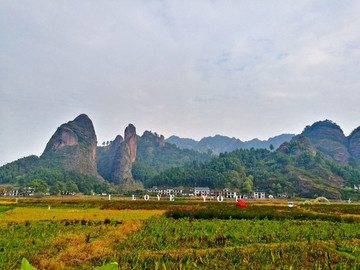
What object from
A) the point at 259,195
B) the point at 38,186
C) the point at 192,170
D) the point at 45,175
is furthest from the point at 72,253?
the point at 45,175

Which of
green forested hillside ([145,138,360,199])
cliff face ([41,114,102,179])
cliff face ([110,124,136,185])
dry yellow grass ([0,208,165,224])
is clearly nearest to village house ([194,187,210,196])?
green forested hillside ([145,138,360,199])

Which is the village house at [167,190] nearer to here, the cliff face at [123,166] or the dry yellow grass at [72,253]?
the cliff face at [123,166]

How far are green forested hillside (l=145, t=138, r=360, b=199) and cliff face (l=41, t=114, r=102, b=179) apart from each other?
174ft

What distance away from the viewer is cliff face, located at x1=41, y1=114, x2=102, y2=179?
160m

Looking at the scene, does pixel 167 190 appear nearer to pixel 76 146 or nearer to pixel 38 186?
pixel 38 186

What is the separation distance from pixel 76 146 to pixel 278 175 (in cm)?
12672

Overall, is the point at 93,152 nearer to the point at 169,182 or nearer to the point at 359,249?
the point at 169,182

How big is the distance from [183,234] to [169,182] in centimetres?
11398

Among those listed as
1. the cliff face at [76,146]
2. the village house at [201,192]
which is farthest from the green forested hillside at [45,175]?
the village house at [201,192]

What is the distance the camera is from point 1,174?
138000 mm

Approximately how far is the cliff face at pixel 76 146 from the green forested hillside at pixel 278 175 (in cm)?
5310

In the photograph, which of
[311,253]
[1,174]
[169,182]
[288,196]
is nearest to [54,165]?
[1,174]

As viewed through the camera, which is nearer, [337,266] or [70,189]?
[337,266]

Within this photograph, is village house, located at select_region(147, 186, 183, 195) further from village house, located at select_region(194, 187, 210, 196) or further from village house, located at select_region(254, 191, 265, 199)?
village house, located at select_region(254, 191, 265, 199)
